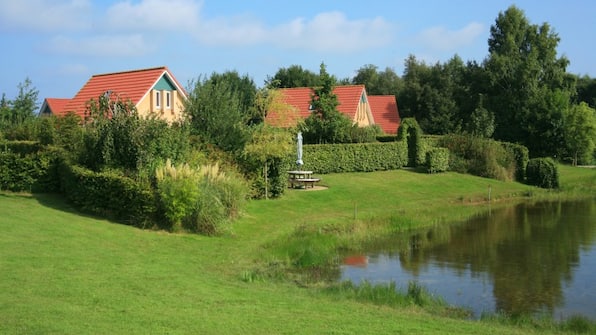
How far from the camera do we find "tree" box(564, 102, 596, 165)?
46719 mm

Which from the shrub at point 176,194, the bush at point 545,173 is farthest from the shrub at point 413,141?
the shrub at point 176,194

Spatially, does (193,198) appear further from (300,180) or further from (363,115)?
(363,115)

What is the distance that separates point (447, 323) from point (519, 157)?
33.5 m

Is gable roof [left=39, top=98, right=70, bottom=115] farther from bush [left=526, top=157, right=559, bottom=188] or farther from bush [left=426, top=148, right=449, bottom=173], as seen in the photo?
bush [left=526, top=157, right=559, bottom=188]

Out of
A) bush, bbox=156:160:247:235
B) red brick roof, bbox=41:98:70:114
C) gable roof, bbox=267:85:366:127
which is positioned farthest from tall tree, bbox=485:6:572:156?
bush, bbox=156:160:247:235

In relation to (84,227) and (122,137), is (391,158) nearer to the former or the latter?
(122,137)

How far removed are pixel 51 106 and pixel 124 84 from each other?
13.2 m

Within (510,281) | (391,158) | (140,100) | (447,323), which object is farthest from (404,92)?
(447,323)

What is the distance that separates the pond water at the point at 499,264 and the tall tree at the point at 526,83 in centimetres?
2682

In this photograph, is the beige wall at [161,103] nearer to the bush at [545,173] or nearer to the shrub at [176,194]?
the shrub at [176,194]

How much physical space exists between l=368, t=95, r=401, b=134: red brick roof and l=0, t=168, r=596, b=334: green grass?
36189 millimetres

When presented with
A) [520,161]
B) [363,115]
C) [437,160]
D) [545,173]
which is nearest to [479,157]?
[520,161]

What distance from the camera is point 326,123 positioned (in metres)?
36.5

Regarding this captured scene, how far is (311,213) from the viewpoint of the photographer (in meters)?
22.4
